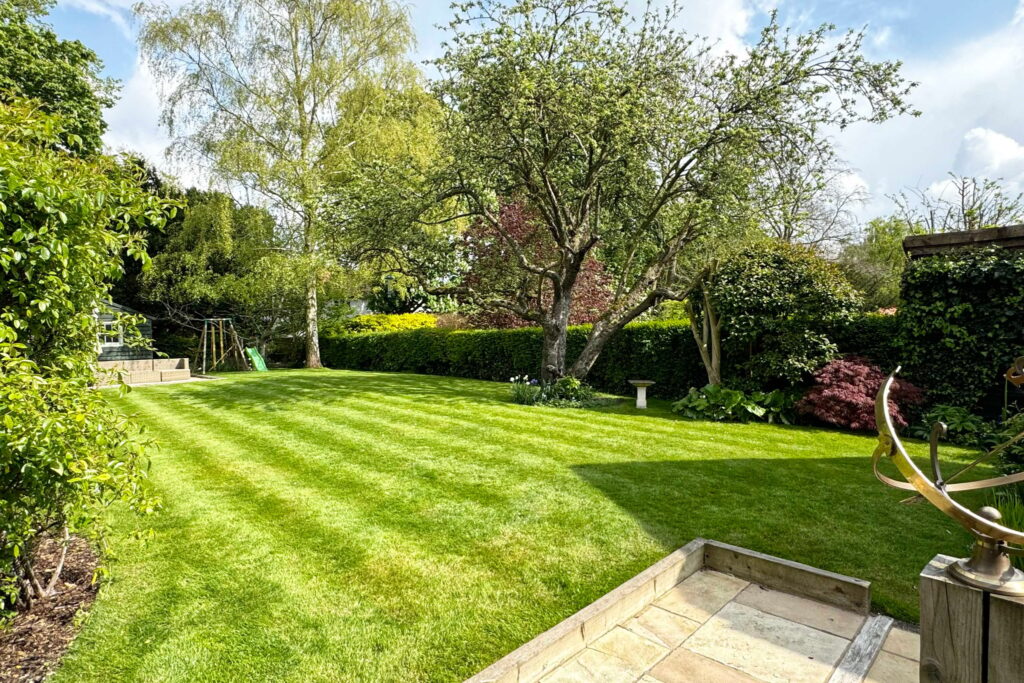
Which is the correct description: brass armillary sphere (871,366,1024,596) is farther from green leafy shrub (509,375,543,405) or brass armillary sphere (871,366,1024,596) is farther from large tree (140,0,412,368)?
large tree (140,0,412,368)

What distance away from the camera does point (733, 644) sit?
2777 millimetres

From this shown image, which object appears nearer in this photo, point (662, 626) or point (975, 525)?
point (975, 525)

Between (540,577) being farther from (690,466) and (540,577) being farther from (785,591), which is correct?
(690,466)

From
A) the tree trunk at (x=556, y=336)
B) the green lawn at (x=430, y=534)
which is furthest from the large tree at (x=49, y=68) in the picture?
the green lawn at (x=430, y=534)

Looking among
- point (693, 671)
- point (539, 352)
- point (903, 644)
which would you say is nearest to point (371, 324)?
point (539, 352)

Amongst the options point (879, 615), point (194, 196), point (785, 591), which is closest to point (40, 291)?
point (785, 591)

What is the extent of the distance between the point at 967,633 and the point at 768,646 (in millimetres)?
1480

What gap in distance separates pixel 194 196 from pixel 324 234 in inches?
496

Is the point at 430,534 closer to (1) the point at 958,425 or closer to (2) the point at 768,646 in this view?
(2) the point at 768,646

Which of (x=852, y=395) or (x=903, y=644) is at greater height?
(x=852, y=395)

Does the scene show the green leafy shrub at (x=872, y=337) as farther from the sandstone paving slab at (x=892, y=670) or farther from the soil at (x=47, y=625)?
the soil at (x=47, y=625)

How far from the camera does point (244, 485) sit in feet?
17.0

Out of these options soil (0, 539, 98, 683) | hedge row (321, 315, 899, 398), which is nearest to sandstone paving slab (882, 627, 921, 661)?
soil (0, 539, 98, 683)

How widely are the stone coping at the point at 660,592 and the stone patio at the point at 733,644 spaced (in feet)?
0.17
